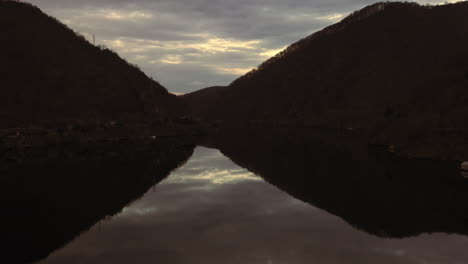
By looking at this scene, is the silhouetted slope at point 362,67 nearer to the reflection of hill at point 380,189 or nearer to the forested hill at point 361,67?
the forested hill at point 361,67

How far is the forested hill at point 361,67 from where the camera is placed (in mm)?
108688

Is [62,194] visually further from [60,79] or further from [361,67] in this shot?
[361,67]

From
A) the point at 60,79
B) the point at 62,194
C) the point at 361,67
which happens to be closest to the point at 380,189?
the point at 62,194

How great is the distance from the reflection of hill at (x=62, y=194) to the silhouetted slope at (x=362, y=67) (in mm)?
62366

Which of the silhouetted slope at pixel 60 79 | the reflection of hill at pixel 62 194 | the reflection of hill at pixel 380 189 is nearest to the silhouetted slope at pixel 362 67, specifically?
the reflection of hill at pixel 380 189

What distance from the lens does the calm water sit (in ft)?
34.4

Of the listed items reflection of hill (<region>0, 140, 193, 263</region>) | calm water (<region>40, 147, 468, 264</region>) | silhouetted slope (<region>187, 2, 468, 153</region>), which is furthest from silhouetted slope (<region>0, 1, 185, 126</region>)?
silhouetted slope (<region>187, 2, 468, 153</region>)

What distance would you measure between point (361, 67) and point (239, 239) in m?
133

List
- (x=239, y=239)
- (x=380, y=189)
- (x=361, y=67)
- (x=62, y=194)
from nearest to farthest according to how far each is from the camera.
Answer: (x=239, y=239), (x=62, y=194), (x=380, y=189), (x=361, y=67)

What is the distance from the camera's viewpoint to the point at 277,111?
498 feet

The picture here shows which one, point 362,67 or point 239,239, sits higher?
point 362,67

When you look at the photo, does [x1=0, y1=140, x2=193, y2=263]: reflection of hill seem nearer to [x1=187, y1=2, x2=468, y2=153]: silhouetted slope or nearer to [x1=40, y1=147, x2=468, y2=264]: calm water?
[x1=40, y1=147, x2=468, y2=264]: calm water

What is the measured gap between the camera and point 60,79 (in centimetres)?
7362

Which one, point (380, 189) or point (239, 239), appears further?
point (380, 189)
